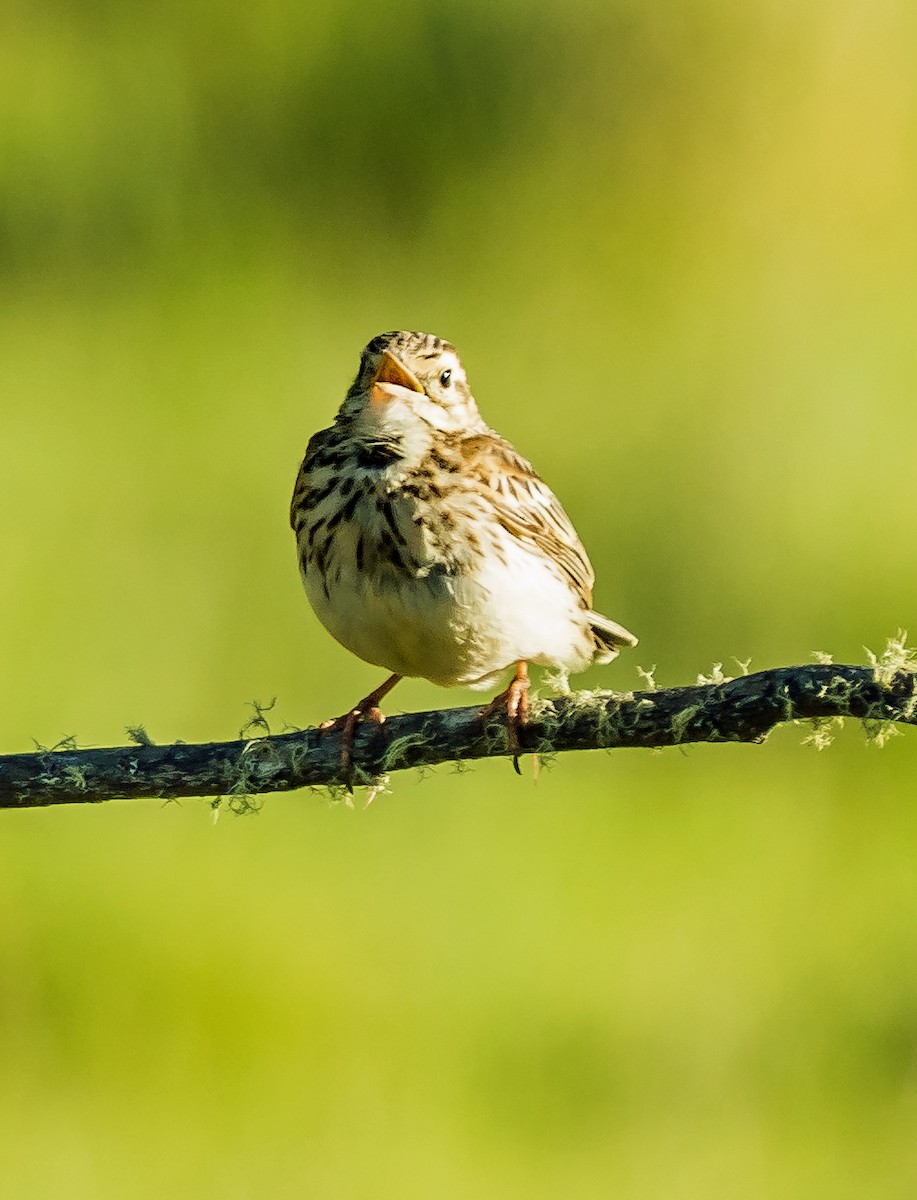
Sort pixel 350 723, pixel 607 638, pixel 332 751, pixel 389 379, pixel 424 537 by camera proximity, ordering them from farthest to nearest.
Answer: pixel 607 638 < pixel 389 379 < pixel 424 537 < pixel 350 723 < pixel 332 751

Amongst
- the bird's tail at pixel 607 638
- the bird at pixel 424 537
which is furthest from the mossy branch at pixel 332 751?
the bird's tail at pixel 607 638

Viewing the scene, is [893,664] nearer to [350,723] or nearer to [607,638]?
[350,723]

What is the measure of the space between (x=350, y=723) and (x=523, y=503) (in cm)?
78

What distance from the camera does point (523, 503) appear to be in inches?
146

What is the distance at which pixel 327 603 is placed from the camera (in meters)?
3.50

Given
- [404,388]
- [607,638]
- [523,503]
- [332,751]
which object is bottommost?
[332,751]

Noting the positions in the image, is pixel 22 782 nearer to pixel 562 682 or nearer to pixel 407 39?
pixel 562 682

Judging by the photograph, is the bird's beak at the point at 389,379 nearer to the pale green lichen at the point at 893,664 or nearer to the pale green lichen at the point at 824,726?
the pale green lichen at the point at 824,726

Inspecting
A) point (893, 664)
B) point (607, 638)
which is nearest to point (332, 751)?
point (893, 664)

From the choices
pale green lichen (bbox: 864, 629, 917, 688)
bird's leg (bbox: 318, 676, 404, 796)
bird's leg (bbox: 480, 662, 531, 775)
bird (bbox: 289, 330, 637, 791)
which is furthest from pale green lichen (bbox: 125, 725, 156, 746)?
pale green lichen (bbox: 864, 629, 917, 688)

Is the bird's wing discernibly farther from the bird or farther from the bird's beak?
the bird's beak

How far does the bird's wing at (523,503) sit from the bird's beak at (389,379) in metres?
0.19

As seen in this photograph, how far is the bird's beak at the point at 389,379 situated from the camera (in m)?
3.52

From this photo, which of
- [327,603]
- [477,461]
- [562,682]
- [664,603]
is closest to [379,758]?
[562,682]
